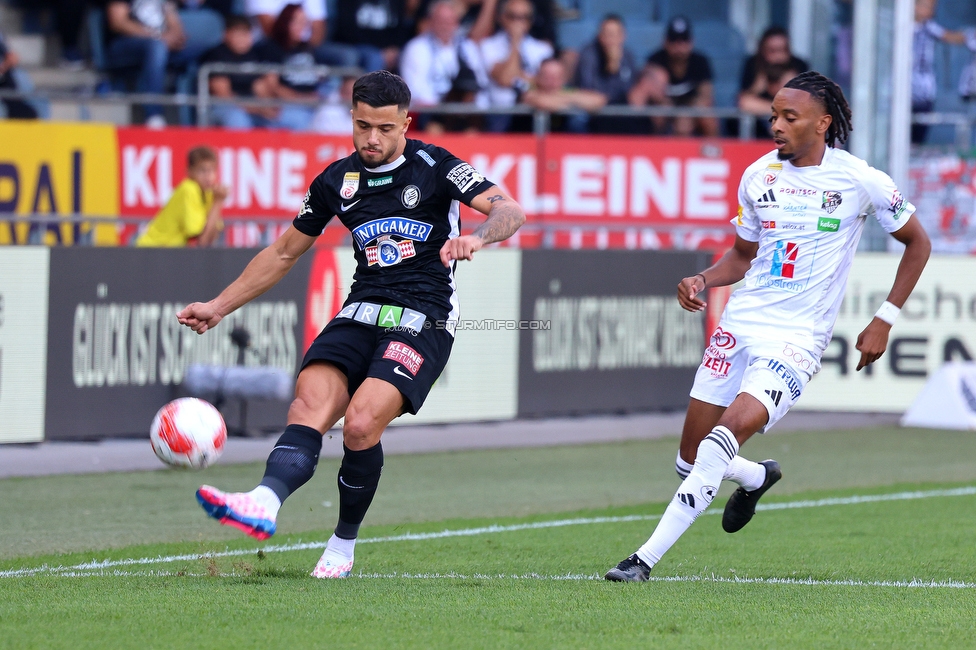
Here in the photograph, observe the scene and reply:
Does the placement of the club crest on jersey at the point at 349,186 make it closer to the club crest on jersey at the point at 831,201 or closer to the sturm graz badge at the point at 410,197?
the sturm graz badge at the point at 410,197

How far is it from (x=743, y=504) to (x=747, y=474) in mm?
212

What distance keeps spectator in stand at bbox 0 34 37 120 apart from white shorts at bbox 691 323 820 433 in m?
10.6

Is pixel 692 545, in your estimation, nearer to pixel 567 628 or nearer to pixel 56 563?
pixel 567 628

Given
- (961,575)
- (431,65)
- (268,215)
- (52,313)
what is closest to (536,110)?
(431,65)

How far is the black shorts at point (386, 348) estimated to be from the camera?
630 centimetres

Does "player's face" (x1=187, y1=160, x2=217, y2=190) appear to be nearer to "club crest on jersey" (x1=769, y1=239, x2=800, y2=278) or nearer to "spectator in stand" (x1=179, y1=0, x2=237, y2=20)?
"spectator in stand" (x1=179, y1=0, x2=237, y2=20)

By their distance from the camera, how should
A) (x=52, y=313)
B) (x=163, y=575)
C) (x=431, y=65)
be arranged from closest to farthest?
(x=163, y=575) < (x=52, y=313) < (x=431, y=65)

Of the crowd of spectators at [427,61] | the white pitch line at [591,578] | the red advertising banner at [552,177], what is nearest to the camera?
the white pitch line at [591,578]

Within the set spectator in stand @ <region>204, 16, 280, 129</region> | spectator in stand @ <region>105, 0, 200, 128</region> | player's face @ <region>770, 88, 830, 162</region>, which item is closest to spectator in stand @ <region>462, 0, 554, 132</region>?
spectator in stand @ <region>204, 16, 280, 129</region>

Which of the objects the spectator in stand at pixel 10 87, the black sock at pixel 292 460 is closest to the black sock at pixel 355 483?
the black sock at pixel 292 460

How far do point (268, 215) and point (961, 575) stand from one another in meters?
10.5

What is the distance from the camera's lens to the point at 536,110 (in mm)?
16828

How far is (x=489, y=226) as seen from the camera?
19.8 ft

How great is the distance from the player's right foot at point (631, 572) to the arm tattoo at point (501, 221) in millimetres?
1529
